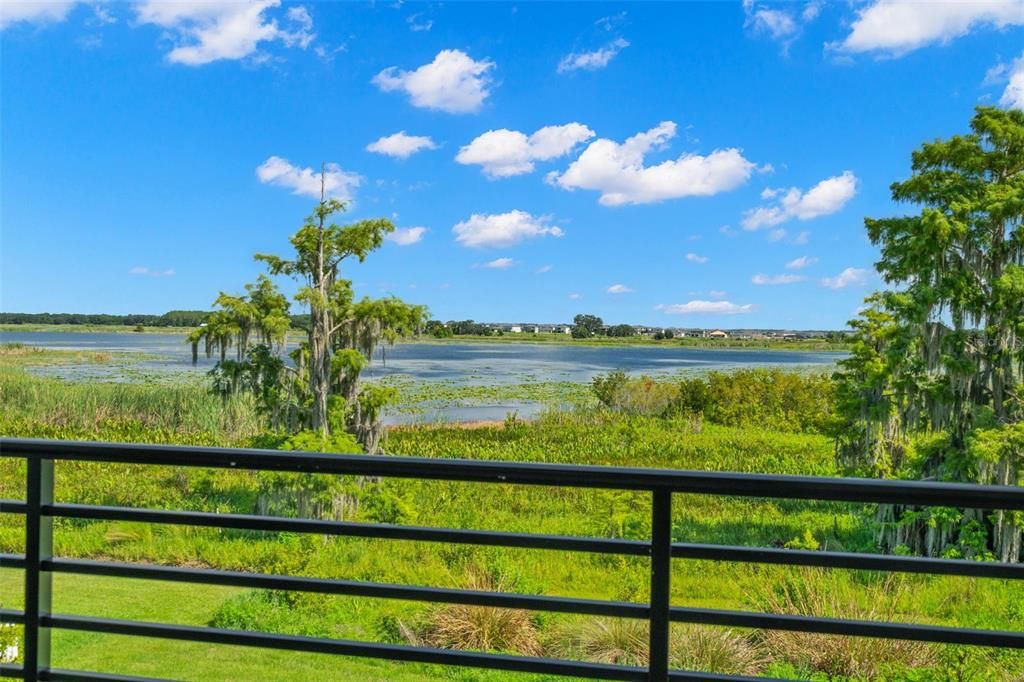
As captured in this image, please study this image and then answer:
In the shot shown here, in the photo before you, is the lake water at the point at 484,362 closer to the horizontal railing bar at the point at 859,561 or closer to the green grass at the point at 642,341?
the green grass at the point at 642,341

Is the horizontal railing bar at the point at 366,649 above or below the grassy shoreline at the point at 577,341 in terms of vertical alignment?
below

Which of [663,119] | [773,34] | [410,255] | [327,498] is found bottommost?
[327,498]

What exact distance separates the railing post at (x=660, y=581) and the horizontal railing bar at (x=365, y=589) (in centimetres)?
2

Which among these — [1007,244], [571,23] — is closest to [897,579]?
[1007,244]

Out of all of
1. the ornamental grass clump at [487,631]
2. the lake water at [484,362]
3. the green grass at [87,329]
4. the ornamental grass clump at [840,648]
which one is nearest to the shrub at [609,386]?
the lake water at [484,362]

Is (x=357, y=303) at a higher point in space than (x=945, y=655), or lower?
higher

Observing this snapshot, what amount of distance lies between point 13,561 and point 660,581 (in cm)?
101

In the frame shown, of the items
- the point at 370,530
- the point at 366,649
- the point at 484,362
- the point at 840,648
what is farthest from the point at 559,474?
the point at 484,362

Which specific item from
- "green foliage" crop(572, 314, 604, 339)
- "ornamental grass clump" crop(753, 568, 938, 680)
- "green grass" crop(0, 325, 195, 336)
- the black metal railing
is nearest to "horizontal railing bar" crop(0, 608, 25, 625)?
the black metal railing

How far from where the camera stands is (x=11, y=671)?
51.1 inches

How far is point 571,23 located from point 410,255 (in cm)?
686

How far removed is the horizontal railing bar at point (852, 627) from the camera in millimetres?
1022

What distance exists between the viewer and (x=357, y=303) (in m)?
8.02

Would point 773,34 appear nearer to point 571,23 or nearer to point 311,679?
point 571,23
